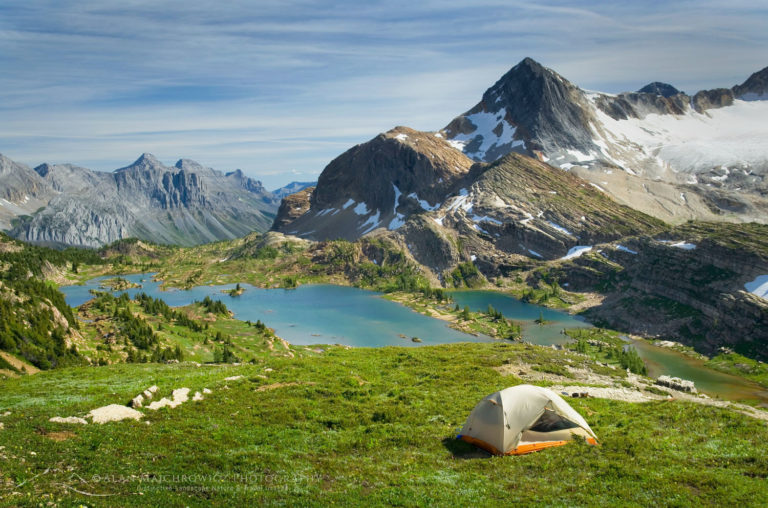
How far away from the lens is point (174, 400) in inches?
938

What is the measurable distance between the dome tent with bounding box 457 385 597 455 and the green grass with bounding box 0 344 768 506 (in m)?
0.73

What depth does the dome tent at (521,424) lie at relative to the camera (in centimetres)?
2020

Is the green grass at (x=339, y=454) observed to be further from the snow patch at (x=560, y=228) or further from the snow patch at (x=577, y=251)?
the snow patch at (x=560, y=228)

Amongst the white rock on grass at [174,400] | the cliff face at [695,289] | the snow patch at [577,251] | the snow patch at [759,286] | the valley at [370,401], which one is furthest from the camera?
the snow patch at [577,251]

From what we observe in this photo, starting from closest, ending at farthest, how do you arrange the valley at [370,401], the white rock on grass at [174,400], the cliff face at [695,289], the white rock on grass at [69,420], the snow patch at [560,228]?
the valley at [370,401], the white rock on grass at [69,420], the white rock on grass at [174,400], the cliff face at [695,289], the snow patch at [560,228]

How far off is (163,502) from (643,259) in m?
140

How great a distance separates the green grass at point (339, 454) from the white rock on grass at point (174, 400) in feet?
1.90

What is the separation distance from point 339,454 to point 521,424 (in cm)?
842

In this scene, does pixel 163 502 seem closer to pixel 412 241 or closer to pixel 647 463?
pixel 647 463

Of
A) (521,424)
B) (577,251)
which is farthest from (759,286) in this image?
(521,424)

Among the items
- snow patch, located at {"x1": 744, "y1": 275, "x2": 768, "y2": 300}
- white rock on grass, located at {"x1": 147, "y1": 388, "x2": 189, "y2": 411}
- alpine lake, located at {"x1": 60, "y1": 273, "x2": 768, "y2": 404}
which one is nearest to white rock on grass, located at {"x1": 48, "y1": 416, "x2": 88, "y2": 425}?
white rock on grass, located at {"x1": 147, "y1": 388, "x2": 189, "y2": 411}

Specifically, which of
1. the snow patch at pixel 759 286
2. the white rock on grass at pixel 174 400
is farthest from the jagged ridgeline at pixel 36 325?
the snow patch at pixel 759 286

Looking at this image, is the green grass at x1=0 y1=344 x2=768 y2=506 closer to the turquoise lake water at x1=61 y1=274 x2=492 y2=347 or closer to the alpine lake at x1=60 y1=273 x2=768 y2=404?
the alpine lake at x1=60 y1=273 x2=768 y2=404

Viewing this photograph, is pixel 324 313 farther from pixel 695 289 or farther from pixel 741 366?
pixel 741 366
